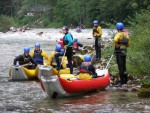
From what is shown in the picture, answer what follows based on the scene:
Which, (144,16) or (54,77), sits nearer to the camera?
(54,77)

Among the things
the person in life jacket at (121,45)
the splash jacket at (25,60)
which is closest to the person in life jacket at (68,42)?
the splash jacket at (25,60)

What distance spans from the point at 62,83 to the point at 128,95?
1.70 m

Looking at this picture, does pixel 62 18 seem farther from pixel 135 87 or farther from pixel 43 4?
pixel 135 87

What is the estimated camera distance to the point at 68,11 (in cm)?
8162

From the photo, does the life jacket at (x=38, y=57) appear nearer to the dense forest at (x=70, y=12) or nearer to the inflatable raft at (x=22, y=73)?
the inflatable raft at (x=22, y=73)

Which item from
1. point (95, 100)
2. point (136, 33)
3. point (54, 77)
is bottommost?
point (95, 100)

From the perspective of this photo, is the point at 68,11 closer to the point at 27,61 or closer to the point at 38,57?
the point at 38,57

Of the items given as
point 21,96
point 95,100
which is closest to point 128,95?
point 95,100

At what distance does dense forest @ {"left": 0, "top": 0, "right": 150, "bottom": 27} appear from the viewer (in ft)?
197

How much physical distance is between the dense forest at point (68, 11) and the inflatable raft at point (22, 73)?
3150 centimetres

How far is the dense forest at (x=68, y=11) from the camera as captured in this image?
2368 inches

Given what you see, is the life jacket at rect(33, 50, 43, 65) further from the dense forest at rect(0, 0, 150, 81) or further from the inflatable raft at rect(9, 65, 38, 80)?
the dense forest at rect(0, 0, 150, 81)

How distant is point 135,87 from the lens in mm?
11219

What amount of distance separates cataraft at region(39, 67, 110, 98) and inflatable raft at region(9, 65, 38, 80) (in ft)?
11.9
